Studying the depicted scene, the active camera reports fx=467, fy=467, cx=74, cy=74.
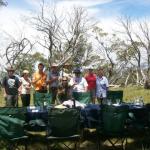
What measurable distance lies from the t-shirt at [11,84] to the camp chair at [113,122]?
3510 millimetres

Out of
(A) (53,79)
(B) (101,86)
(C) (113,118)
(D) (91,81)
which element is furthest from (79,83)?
(C) (113,118)

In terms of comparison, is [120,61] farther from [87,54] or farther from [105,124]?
[105,124]

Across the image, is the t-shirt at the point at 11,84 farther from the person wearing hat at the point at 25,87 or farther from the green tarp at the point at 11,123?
the green tarp at the point at 11,123

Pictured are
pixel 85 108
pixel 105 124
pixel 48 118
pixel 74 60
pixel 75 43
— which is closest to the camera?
pixel 48 118

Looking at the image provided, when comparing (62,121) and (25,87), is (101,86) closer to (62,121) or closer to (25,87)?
(25,87)

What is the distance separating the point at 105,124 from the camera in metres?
8.77

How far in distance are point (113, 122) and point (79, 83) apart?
130 inches

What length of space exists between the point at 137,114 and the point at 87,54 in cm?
4834

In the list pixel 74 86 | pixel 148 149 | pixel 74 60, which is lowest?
pixel 148 149

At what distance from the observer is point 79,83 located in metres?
11.9

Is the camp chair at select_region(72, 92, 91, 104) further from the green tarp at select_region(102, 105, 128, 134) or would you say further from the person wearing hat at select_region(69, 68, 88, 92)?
the green tarp at select_region(102, 105, 128, 134)

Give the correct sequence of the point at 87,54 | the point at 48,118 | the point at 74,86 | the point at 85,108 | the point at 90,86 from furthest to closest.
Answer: the point at 87,54, the point at 90,86, the point at 74,86, the point at 85,108, the point at 48,118

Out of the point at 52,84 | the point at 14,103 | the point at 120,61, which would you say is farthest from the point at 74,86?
the point at 120,61

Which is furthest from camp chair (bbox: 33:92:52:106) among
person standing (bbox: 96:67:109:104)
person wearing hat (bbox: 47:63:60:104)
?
person standing (bbox: 96:67:109:104)
